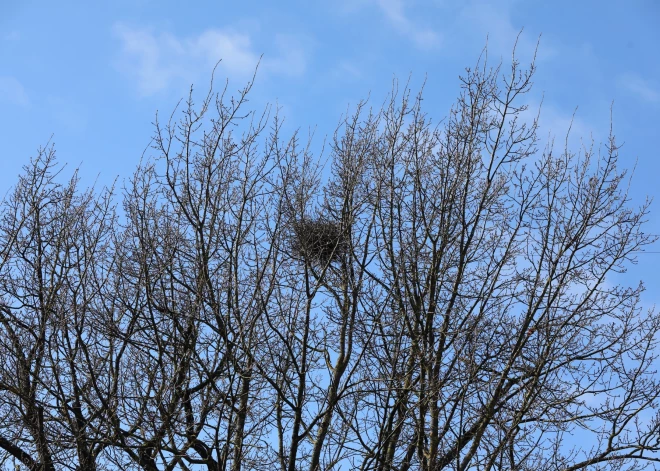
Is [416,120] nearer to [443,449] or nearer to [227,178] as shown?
[227,178]

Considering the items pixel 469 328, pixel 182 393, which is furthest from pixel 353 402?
pixel 182 393

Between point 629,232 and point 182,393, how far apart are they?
4.48m

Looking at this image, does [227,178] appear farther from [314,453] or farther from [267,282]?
[314,453]

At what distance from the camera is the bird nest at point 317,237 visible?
26.8 ft

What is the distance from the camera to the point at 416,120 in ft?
27.3

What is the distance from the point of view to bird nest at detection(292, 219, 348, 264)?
816 cm

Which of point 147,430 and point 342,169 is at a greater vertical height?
point 342,169

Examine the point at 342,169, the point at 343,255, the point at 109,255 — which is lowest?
the point at 109,255

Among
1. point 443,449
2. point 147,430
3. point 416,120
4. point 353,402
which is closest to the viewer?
point 147,430

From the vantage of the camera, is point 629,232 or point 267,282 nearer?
point 267,282

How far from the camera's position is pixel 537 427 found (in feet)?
23.0

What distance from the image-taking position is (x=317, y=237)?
8.55m

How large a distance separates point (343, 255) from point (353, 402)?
1.75m

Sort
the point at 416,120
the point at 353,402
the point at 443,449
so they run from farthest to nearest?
the point at 416,120 → the point at 353,402 → the point at 443,449
